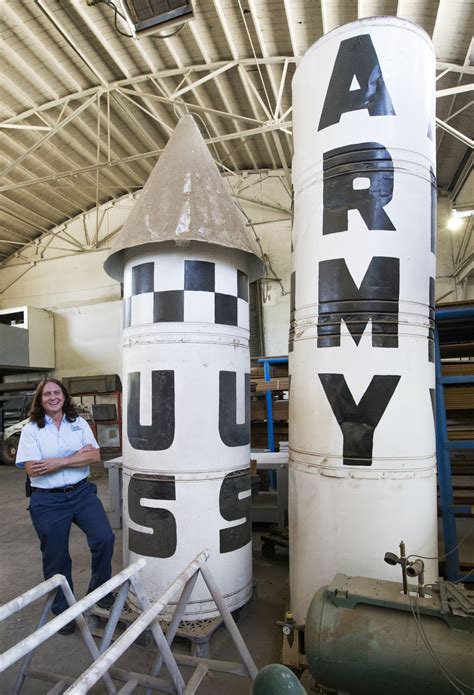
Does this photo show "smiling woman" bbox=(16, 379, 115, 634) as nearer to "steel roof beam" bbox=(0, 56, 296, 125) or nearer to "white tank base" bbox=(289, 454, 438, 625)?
"white tank base" bbox=(289, 454, 438, 625)

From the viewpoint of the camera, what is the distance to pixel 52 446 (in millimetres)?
2709

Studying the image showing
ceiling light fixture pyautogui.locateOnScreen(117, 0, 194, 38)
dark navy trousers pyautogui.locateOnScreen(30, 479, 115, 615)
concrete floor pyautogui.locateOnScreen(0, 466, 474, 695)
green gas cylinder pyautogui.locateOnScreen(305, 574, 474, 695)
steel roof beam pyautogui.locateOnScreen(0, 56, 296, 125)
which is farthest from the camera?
steel roof beam pyautogui.locateOnScreen(0, 56, 296, 125)

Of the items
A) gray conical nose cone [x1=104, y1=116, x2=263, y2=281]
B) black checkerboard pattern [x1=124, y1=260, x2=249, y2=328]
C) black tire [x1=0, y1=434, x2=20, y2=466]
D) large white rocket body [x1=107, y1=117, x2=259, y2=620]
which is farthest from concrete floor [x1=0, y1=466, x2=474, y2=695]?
black tire [x1=0, y1=434, x2=20, y2=466]

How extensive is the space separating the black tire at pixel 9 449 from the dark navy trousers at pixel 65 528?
801 cm

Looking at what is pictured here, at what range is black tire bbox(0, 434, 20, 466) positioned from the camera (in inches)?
383

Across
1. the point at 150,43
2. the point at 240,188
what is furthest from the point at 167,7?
the point at 240,188

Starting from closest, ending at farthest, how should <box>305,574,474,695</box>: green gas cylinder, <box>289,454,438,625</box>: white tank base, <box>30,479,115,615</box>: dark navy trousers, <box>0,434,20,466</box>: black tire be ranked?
<box>305,574,474,695</box>: green gas cylinder → <box>289,454,438,625</box>: white tank base → <box>30,479,115,615</box>: dark navy trousers → <box>0,434,20,466</box>: black tire

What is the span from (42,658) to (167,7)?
18.4 ft

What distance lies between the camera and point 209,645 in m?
2.47

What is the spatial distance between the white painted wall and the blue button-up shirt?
7616mm

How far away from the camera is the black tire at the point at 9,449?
9.73 m

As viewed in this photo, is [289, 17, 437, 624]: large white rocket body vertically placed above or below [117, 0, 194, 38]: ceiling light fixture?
below

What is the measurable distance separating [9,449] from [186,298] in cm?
917

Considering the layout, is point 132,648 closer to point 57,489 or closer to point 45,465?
point 57,489
